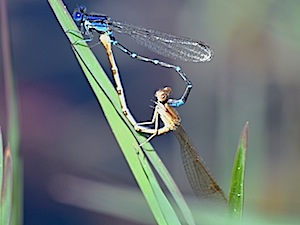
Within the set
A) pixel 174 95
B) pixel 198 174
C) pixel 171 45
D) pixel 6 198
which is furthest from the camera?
pixel 174 95

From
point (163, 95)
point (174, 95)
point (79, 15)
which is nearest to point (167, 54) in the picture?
point (163, 95)

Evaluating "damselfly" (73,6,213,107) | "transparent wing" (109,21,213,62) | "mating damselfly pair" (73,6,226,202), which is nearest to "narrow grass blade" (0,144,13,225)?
"mating damselfly pair" (73,6,226,202)

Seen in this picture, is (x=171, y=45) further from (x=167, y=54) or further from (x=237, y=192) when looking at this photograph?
(x=237, y=192)

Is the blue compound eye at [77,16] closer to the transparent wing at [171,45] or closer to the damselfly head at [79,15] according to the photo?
the damselfly head at [79,15]

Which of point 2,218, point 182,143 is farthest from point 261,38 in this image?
point 2,218

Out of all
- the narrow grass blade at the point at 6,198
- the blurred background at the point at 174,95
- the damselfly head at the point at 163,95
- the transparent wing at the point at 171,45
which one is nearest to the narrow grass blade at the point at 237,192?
the narrow grass blade at the point at 6,198

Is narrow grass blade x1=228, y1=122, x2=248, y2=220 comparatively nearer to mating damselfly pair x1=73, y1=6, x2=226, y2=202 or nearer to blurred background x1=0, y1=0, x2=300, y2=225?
mating damselfly pair x1=73, y1=6, x2=226, y2=202
